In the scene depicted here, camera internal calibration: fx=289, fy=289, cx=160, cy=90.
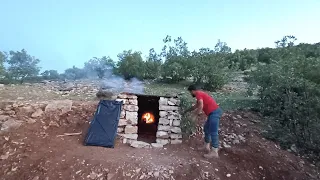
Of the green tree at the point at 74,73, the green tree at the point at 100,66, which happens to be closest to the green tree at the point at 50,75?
the green tree at the point at 74,73

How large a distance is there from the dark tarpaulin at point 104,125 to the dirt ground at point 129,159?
22cm

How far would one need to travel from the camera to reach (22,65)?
56.4ft

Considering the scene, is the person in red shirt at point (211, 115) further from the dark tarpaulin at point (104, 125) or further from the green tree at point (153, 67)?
the green tree at point (153, 67)

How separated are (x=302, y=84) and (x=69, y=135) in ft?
20.5

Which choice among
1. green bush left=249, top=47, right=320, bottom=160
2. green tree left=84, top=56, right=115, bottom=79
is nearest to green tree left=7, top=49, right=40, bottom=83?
green tree left=84, top=56, right=115, bottom=79

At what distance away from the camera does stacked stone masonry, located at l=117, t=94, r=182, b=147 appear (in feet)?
24.6

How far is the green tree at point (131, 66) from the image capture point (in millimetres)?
13734

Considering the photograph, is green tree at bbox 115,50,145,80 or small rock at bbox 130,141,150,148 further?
green tree at bbox 115,50,145,80

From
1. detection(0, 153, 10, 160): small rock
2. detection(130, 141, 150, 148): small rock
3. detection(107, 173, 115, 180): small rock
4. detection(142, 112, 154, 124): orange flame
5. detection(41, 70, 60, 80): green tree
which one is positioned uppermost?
detection(41, 70, 60, 80): green tree

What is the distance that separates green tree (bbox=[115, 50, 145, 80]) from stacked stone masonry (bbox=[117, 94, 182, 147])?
5948 millimetres

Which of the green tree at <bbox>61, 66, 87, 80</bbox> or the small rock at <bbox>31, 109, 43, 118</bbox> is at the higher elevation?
the green tree at <bbox>61, 66, 87, 80</bbox>

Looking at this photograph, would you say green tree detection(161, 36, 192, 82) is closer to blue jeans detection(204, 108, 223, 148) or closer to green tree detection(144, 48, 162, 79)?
green tree detection(144, 48, 162, 79)

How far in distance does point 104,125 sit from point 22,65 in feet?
40.3

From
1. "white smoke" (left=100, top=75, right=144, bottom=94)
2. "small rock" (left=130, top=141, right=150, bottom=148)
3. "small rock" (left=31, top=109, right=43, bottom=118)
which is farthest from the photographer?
"white smoke" (left=100, top=75, right=144, bottom=94)
